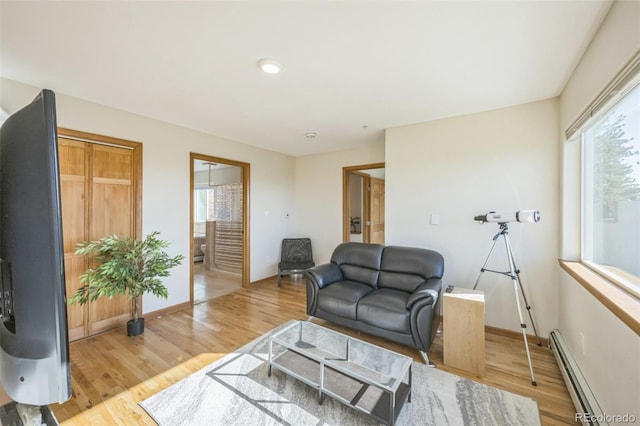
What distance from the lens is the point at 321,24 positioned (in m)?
1.59

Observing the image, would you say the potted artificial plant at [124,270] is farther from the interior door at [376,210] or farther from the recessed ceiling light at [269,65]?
the interior door at [376,210]

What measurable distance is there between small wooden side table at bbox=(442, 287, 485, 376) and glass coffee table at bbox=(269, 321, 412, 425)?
1.82 ft

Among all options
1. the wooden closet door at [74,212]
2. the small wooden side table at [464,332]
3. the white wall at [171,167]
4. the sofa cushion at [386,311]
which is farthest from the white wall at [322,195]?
the wooden closet door at [74,212]

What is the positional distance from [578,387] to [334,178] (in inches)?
152

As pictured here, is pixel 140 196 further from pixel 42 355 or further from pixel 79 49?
pixel 42 355

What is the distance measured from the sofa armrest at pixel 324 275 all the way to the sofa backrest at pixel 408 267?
0.52 m

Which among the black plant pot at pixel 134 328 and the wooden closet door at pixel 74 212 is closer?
the wooden closet door at pixel 74 212

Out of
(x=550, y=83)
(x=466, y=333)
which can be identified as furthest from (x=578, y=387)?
(x=550, y=83)

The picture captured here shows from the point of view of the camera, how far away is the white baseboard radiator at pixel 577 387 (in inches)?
60.9

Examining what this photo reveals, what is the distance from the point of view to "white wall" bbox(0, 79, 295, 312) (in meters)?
2.62

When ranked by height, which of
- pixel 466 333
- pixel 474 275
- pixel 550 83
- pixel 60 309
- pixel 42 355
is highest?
pixel 550 83

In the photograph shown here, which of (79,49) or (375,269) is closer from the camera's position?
(79,49)

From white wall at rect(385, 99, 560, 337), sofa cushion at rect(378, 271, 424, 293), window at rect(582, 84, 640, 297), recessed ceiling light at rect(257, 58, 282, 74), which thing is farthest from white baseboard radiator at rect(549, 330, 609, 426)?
recessed ceiling light at rect(257, 58, 282, 74)

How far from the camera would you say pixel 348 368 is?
1.80 meters
